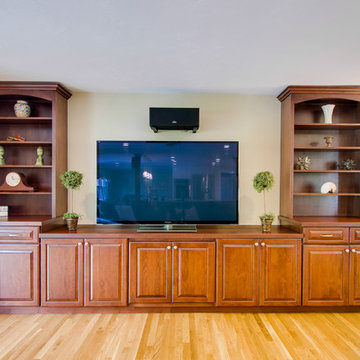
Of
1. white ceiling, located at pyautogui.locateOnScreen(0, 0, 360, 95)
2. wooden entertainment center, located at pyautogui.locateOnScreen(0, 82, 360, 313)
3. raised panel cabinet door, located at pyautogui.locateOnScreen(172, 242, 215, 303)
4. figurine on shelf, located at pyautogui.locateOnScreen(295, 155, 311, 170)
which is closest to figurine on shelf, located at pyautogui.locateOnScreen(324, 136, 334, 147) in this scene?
figurine on shelf, located at pyautogui.locateOnScreen(295, 155, 311, 170)

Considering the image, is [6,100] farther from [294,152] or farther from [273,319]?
[273,319]

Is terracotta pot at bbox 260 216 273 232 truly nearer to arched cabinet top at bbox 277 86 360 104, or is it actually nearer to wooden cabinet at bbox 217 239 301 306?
wooden cabinet at bbox 217 239 301 306

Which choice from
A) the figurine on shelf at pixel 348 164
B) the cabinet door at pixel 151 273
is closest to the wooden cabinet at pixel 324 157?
the figurine on shelf at pixel 348 164

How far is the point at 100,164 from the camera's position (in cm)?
298

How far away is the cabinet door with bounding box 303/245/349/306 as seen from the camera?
2748 mm

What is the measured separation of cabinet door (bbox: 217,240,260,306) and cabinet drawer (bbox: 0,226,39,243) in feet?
6.28

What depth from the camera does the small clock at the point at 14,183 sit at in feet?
Result: 9.66

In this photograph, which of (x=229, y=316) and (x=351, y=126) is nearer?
(x=229, y=316)

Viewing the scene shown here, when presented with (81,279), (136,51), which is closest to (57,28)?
(136,51)

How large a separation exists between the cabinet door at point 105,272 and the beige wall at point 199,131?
0.60 m

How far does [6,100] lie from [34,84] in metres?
0.60

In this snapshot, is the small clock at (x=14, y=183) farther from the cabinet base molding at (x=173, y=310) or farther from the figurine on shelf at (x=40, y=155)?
the cabinet base molding at (x=173, y=310)

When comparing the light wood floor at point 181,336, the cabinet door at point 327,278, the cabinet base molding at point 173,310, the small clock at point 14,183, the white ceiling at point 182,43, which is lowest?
the light wood floor at point 181,336

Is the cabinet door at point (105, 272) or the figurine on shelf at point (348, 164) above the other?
the figurine on shelf at point (348, 164)
